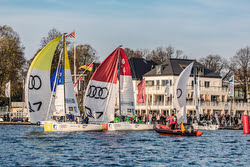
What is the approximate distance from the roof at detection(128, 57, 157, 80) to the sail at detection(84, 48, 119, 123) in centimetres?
5254

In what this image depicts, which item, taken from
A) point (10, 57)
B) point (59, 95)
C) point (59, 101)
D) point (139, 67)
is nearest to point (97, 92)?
point (59, 95)

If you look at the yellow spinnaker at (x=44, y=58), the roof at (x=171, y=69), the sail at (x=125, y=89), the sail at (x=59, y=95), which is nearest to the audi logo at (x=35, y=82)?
the yellow spinnaker at (x=44, y=58)

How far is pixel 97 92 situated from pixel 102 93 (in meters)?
0.68

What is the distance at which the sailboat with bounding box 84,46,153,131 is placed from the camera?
56062 millimetres

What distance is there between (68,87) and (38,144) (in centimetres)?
1505

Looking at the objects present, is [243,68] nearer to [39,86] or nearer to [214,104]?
[214,104]

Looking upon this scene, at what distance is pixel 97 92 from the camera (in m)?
56.3

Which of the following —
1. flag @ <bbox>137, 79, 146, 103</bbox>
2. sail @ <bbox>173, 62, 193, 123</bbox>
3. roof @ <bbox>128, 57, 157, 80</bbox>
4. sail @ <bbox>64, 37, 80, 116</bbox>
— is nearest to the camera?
sail @ <bbox>64, 37, 80, 116</bbox>

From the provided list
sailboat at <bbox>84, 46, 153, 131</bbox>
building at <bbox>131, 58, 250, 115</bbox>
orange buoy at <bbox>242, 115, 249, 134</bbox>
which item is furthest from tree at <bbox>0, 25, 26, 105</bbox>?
orange buoy at <bbox>242, 115, 249, 134</bbox>

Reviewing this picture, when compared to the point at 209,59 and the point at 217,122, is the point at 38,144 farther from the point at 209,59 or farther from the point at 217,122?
the point at 209,59

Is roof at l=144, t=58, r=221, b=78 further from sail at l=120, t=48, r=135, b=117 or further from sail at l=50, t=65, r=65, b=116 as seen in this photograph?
sail at l=50, t=65, r=65, b=116

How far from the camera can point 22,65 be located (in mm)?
97812

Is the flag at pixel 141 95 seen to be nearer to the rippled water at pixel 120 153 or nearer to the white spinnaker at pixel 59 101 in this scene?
the white spinnaker at pixel 59 101

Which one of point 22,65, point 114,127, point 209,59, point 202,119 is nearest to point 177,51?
point 209,59
